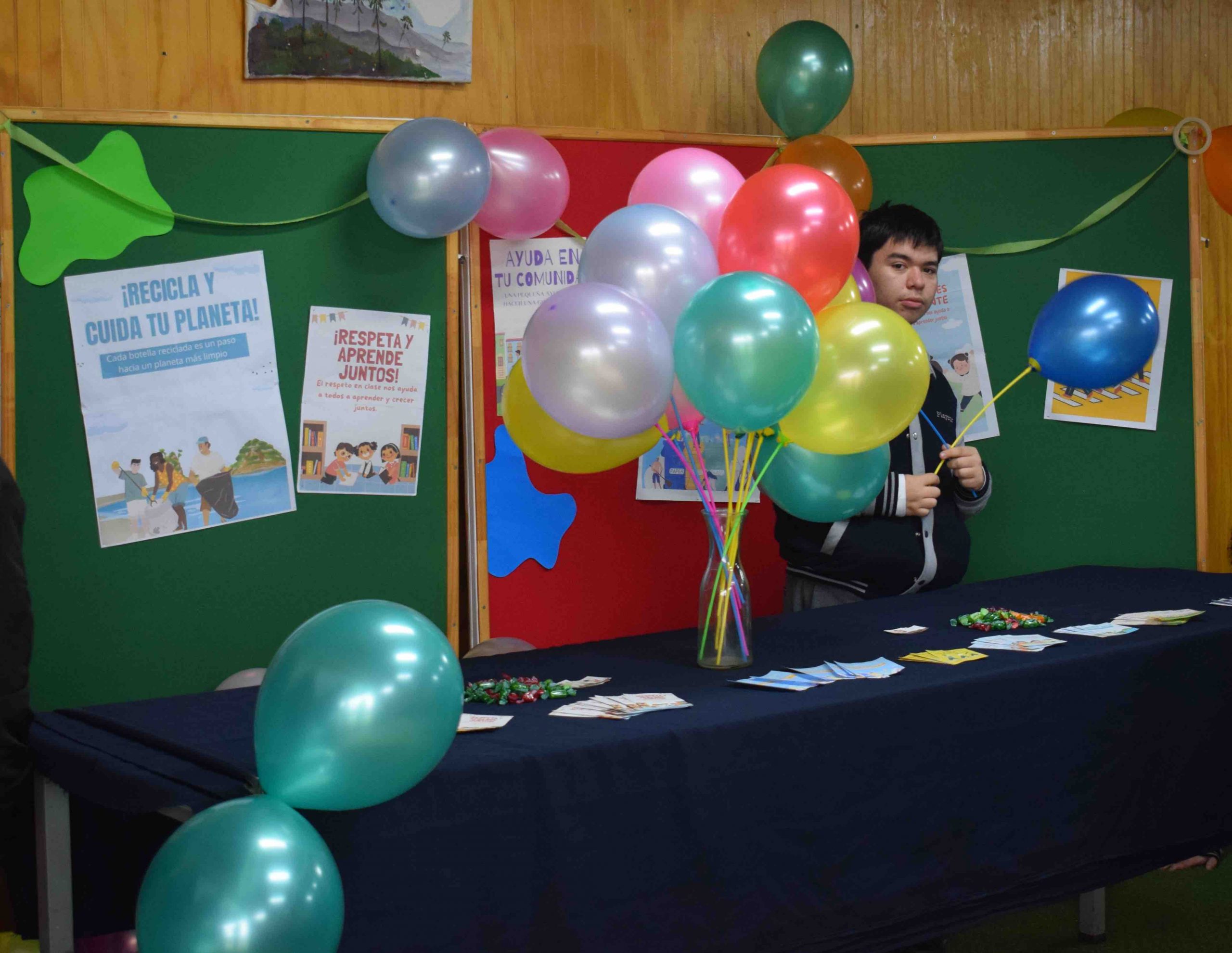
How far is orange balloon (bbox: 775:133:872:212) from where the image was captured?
3260 millimetres

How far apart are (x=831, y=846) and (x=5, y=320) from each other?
7.17ft

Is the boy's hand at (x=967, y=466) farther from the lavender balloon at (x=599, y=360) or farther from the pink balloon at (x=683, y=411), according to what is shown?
the lavender balloon at (x=599, y=360)

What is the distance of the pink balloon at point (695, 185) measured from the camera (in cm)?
243

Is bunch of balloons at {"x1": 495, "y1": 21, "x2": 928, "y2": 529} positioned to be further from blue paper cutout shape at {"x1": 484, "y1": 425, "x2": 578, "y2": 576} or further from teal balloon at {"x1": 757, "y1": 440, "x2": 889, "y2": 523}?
blue paper cutout shape at {"x1": 484, "y1": 425, "x2": 578, "y2": 576}

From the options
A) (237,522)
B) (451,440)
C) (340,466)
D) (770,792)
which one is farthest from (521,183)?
(770,792)

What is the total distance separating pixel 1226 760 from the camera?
85.3 inches

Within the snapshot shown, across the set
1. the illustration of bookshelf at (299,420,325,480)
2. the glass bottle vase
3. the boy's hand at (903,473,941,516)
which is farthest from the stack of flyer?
the illustration of bookshelf at (299,420,325,480)

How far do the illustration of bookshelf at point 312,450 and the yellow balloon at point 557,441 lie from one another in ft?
3.26

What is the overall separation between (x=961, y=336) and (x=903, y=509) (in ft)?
3.84

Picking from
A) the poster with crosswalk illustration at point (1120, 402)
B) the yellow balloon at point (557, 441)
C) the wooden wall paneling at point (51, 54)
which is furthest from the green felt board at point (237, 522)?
the poster with crosswalk illustration at point (1120, 402)

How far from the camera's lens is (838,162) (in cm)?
326

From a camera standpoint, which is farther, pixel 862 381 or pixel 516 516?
pixel 516 516

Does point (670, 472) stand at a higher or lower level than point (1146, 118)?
lower

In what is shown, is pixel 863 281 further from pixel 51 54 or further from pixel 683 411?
pixel 51 54
